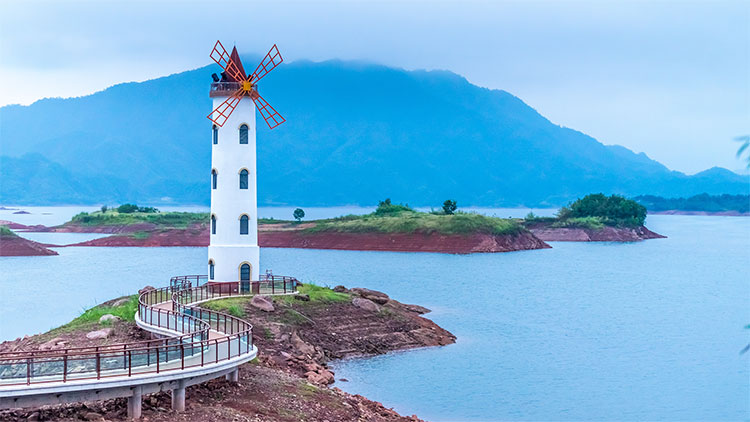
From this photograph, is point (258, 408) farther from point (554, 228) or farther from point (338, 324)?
point (554, 228)

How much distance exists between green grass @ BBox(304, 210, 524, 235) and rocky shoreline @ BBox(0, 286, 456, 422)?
6822 cm

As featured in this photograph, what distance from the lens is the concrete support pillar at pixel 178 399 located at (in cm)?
2267

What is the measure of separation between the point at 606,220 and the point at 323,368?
126 m

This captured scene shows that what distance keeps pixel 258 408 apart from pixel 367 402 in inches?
225

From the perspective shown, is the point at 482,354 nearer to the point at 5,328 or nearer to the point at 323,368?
the point at 323,368

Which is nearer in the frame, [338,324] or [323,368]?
[323,368]

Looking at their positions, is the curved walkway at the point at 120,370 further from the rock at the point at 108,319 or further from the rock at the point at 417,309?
the rock at the point at 417,309

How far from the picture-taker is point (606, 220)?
506ft

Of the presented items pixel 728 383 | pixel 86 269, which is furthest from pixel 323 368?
pixel 86 269

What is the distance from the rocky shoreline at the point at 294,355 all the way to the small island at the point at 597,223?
10214 centimetres

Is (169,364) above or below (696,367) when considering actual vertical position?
above

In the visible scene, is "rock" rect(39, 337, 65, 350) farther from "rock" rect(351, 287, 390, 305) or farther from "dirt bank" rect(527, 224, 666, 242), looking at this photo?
"dirt bank" rect(527, 224, 666, 242)

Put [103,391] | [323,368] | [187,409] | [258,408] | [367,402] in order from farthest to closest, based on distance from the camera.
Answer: [323,368] < [367,402] < [258,408] < [187,409] < [103,391]

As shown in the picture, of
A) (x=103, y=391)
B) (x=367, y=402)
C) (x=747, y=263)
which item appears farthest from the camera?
(x=747, y=263)
